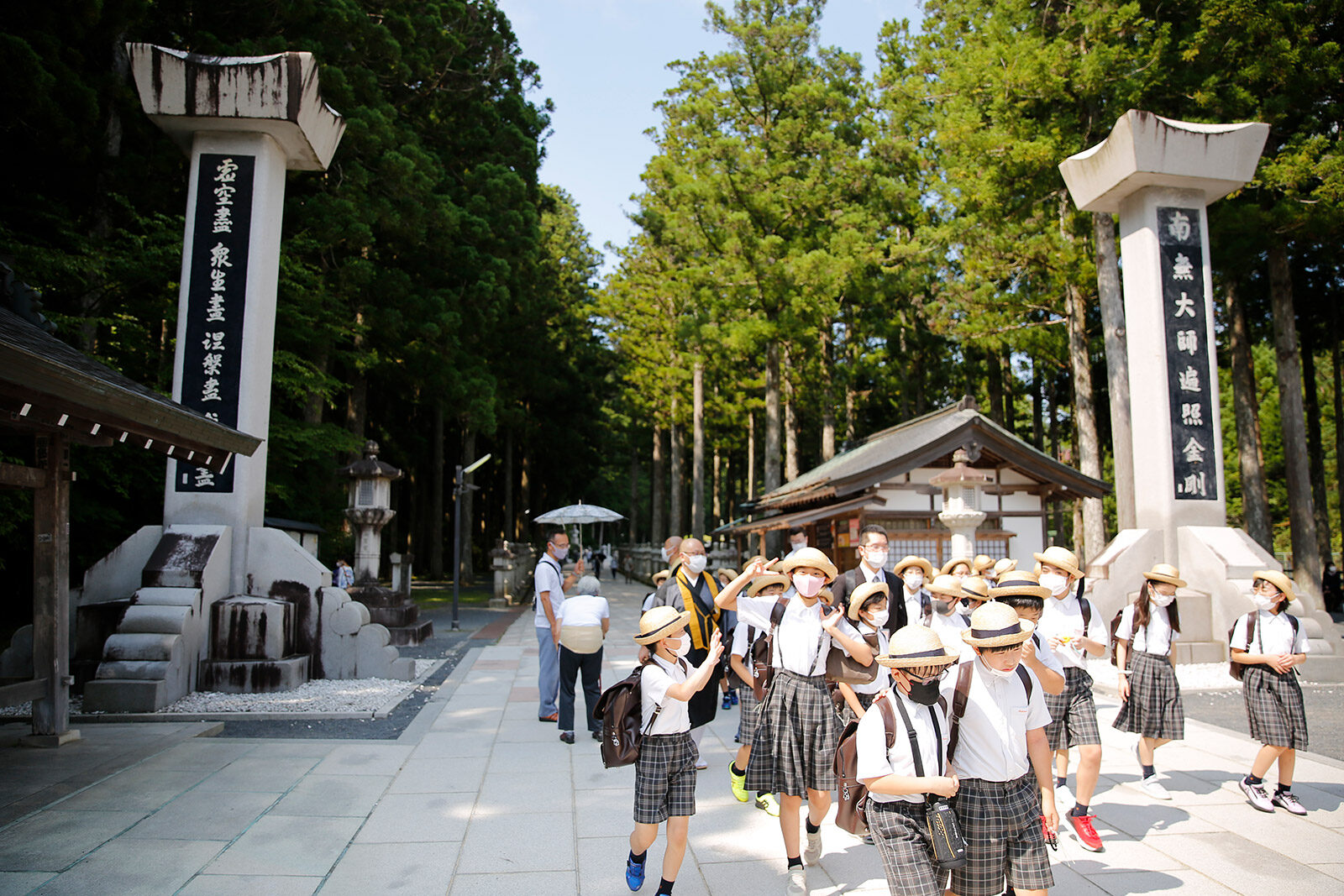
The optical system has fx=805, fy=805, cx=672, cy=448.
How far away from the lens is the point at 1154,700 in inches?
206

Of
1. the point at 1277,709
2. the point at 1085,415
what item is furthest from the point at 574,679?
the point at 1085,415

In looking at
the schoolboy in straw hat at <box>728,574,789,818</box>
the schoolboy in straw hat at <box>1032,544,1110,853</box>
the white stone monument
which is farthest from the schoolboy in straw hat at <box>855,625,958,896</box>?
the white stone monument

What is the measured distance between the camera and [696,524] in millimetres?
27484

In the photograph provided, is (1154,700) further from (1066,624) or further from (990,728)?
(990,728)

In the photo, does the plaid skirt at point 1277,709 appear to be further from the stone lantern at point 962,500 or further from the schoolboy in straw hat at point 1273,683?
the stone lantern at point 962,500

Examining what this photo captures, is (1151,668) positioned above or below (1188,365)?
below

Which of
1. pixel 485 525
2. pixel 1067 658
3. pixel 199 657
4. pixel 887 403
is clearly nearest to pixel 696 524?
pixel 887 403

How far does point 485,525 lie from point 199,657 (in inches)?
1234

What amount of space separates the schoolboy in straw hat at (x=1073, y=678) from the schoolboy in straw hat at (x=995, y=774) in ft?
5.72

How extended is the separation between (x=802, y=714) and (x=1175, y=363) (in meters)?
10.7

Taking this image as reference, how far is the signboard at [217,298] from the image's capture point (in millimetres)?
9438

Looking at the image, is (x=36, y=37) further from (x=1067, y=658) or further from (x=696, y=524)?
(x=696, y=524)

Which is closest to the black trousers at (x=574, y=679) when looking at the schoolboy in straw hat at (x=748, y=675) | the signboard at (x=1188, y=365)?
the schoolboy in straw hat at (x=748, y=675)

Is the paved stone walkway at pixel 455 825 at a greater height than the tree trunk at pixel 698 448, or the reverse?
the tree trunk at pixel 698 448
